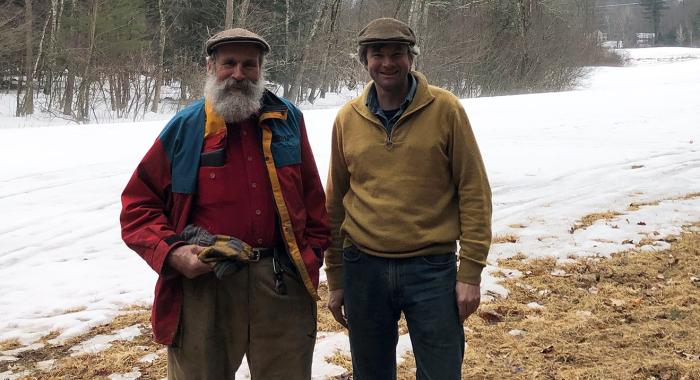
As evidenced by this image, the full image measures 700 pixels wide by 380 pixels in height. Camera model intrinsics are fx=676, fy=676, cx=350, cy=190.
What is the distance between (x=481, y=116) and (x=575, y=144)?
11.4 ft

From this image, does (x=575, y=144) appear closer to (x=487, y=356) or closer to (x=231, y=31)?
(x=487, y=356)

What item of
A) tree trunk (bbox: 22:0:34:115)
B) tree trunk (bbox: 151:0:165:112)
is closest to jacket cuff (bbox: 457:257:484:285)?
tree trunk (bbox: 151:0:165:112)

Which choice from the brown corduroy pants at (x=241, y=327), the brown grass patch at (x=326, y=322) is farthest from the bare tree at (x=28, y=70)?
the brown corduroy pants at (x=241, y=327)

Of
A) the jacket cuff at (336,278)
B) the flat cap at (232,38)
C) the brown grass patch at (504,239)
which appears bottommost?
the brown grass patch at (504,239)

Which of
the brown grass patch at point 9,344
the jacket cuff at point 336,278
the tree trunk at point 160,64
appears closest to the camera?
the jacket cuff at point 336,278

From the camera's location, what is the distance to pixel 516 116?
16.0m

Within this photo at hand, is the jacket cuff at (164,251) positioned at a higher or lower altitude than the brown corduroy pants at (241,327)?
higher

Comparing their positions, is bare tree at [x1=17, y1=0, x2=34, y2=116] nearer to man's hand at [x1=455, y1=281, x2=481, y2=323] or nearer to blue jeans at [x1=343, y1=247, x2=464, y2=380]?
blue jeans at [x1=343, y1=247, x2=464, y2=380]

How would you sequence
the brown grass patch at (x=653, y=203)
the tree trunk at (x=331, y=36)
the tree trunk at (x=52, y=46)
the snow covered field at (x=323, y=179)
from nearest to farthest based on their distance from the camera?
the snow covered field at (x=323, y=179) < the brown grass patch at (x=653, y=203) < the tree trunk at (x=52, y=46) < the tree trunk at (x=331, y=36)

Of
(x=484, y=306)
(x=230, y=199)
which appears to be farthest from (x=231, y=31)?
(x=484, y=306)

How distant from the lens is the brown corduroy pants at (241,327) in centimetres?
254

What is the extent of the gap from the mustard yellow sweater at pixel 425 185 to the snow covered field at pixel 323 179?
5.04 ft

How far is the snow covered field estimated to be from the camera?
17.2 feet

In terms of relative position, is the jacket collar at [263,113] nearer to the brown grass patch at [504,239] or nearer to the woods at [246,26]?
the brown grass patch at [504,239]
